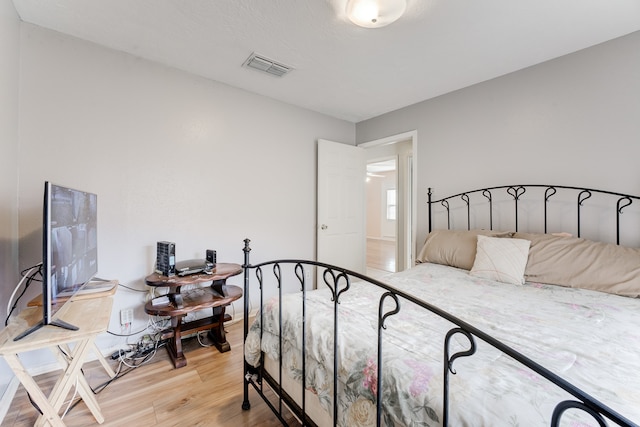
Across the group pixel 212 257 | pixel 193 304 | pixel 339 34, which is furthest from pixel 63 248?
pixel 339 34

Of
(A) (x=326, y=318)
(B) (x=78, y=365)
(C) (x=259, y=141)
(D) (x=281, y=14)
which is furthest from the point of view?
(C) (x=259, y=141)

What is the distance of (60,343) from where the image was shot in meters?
1.18

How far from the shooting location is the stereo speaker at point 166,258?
7.00 ft

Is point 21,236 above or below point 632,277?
above

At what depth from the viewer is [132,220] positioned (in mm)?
2287

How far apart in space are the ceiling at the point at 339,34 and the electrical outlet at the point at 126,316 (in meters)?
2.11

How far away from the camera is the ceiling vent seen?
231 centimetres

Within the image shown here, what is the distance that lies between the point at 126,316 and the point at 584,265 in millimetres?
3396

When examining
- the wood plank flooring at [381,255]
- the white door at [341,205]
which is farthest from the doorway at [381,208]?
the white door at [341,205]

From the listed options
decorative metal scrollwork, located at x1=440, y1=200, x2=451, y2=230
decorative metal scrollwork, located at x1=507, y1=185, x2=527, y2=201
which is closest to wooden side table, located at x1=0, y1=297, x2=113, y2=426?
decorative metal scrollwork, located at x1=440, y1=200, x2=451, y2=230

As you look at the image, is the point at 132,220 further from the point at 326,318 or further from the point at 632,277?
the point at 632,277

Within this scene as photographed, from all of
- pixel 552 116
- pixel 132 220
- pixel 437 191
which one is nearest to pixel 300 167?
pixel 437 191

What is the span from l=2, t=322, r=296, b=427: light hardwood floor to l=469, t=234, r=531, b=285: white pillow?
1678mm

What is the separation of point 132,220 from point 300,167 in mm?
1824
